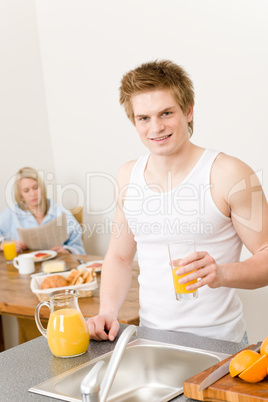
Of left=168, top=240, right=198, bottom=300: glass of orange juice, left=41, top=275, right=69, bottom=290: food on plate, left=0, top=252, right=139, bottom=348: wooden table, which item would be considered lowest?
left=0, top=252, right=139, bottom=348: wooden table

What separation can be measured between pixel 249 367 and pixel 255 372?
0.01 m

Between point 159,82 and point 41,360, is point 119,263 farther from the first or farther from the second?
point 159,82

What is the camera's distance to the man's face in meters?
1.64

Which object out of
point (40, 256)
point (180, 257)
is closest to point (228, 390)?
point (180, 257)

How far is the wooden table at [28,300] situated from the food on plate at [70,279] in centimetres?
8

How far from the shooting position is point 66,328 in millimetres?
1390

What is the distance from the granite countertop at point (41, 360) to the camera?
123cm

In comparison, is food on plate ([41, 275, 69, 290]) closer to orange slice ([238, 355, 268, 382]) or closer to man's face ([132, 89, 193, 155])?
man's face ([132, 89, 193, 155])

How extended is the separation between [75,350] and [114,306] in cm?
33

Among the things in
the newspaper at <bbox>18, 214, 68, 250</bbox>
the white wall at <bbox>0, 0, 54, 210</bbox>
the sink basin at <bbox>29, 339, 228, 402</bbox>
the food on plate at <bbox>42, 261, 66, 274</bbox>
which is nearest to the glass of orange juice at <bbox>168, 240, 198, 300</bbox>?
the sink basin at <bbox>29, 339, 228, 402</bbox>

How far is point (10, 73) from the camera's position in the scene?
15.8 feet

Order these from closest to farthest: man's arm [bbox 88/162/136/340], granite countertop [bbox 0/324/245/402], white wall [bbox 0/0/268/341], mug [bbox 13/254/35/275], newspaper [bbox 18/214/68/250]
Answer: granite countertop [bbox 0/324/245/402] < man's arm [bbox 88/162/136/340] < mug [bbox 13/254/35/275] < white wall [bbox 0/0/268/341] < newspaper [bbox 18/214/68/250]

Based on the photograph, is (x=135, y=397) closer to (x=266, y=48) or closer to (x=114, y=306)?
(x=114, y=306)

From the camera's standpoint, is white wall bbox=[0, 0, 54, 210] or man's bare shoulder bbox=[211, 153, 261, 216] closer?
man's bare shoulder bbox=[211, 153, 261, 216]
